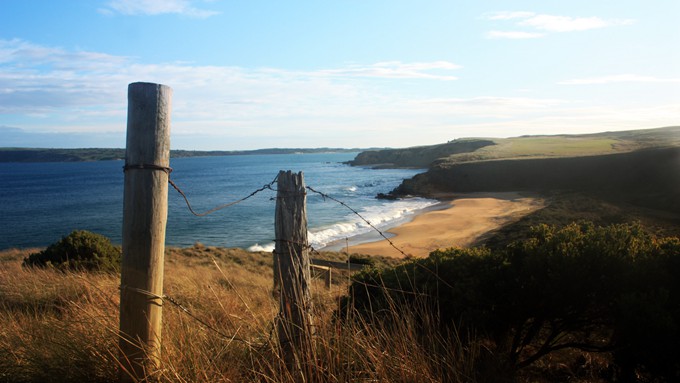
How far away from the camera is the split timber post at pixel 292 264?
346 cm

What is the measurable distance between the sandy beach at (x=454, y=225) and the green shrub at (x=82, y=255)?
46.9ft

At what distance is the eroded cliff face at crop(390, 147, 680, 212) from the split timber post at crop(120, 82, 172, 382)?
3100 cm

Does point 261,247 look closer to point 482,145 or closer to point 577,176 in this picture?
point 577,176

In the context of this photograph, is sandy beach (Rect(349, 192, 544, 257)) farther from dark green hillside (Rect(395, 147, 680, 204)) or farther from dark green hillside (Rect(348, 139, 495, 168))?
dark green hillside (Rect(348, 139, 495, 168))

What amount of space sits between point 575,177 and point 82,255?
47043mm

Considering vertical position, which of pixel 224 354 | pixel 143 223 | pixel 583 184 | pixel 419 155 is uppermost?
pixel 419 155

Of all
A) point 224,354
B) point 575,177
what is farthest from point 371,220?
point 224,354

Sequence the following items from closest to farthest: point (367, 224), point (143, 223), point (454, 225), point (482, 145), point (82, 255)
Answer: point (143, 223)
point (82, 255)
point (454, 225)
point (367, 224)
point (482, 145)

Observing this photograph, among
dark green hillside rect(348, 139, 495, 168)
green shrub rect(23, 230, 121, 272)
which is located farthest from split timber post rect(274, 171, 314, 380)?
dark green hillside rect(348, 139, 495, 168)

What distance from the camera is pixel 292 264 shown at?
3.54m

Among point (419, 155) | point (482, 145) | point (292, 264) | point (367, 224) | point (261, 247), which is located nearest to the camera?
point (292, 264)

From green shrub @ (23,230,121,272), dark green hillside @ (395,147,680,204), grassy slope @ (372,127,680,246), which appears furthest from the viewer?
dark green hillside @ (395,147,680,204)

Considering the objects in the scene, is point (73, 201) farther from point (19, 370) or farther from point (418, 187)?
point (19, 370)

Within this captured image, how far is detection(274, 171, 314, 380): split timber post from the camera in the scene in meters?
3.46
